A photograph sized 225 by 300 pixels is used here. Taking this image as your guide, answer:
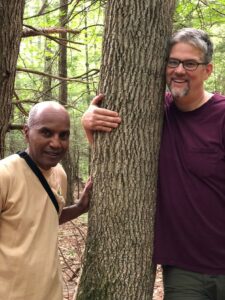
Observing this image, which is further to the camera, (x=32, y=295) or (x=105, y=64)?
(x=105, y=64)

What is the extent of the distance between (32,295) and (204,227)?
121 centimetres

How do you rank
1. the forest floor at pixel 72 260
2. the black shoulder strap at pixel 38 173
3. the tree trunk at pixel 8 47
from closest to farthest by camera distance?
the black shoulder strap at pixel 38 173
the tree trunk at pixel 8 47
the forest floor at pixel 72 260

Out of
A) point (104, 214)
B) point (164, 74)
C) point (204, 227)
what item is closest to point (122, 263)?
point (104, 214)

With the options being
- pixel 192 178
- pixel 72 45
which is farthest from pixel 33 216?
pixel 72 45

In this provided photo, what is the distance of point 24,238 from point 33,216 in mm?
139

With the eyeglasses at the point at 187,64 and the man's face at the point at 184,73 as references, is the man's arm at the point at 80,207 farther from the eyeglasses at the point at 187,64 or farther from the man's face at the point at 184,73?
the eyeglasses at the point at 187,64

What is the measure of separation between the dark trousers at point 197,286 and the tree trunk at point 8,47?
245 centimetres

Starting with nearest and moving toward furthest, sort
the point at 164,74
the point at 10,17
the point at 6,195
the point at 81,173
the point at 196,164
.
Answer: the point at 6,195, the point at 196,164, the point at 164,74, the point at 10,17, the point at 81,173

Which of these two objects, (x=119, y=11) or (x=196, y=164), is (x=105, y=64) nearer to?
(x=119, y=11)

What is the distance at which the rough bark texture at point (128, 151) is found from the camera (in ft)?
9.34

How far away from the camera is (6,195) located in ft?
7.87

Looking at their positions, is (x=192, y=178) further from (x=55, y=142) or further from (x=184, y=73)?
(x=55, y=142)

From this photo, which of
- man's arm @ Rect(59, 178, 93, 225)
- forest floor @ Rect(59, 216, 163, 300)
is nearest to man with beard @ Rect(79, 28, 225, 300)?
man's arm @ Rect(59, 178, 93, 225)

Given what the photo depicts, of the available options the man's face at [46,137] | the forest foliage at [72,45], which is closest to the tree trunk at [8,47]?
the forest foliage at [72,45]
